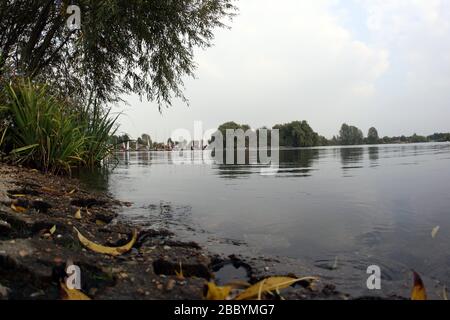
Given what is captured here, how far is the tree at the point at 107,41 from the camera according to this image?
852 cm

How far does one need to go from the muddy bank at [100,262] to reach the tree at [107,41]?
704 cm

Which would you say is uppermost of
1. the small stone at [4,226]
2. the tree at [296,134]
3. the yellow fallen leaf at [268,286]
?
the tree at [296,134]

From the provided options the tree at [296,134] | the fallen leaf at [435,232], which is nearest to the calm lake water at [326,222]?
the fallen leaf at [435,232]

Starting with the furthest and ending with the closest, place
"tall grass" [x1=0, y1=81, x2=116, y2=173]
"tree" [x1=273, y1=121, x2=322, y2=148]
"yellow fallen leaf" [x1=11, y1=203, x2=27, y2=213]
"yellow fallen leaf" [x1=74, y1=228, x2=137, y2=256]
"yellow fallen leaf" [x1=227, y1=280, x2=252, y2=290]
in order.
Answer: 1. "tree" [x1=273, y1=121, x2=322, y2=148]
2. "tall grass" [x1=0, y1=81, x2=116, y2=173]
3. "yellow fallen leaf" [x1=11, y1=203, x2=27, y2=213]
4. "yellow fallen leaf" [x1=74, y1=228, x2=137, y2=256]
5. "yellow fallen leaf" [x1=227, y1=280, x2=252, y2=290]

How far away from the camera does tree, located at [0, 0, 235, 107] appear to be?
27.9ft

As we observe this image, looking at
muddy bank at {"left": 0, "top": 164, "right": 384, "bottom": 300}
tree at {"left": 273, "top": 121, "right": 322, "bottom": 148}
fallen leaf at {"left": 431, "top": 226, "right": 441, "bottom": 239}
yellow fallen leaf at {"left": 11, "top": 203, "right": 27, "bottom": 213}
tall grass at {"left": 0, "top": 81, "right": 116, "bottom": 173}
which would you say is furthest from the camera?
tree at {"left": 273, "top": 121, "right": 322, "bottom": 148}

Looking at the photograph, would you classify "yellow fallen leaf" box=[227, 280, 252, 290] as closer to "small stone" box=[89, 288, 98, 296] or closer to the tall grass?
"small stone" box=[89, 288, 98, 296]

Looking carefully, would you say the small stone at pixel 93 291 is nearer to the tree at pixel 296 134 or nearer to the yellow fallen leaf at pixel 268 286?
the yellow fallen leaf at pixel 268 286

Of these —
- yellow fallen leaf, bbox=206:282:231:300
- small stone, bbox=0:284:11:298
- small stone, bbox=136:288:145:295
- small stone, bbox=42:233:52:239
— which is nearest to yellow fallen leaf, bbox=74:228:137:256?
small stone, bbox=42:233:52:239

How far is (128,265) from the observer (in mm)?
1639

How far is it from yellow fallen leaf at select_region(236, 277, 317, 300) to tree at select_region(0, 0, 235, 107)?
26.0ft

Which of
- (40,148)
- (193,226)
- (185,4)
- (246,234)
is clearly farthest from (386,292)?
(185,4)

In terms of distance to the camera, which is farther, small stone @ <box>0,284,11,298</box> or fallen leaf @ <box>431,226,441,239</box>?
fallen leaf @ <box>431,226,441,239</box>

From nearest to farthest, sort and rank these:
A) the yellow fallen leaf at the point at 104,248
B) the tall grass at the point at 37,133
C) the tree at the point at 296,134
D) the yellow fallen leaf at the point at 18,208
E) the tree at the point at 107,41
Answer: the yellow fallen leaf at the point at 104,248 → the yellow fallen leaf at the point at 18,208 → the tall grass at the point at 37,133 → the tree at the point at 107,41 → the tree at the point at 296,134
